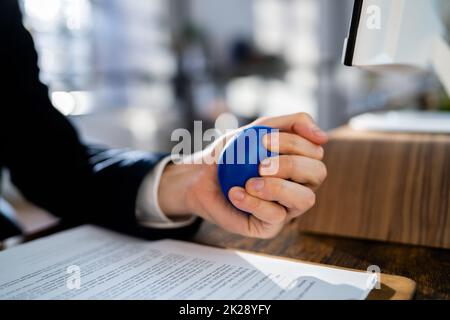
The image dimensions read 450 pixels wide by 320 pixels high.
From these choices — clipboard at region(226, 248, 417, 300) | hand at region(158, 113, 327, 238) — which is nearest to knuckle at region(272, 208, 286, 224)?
hand at region(158, 113, 327, 238)

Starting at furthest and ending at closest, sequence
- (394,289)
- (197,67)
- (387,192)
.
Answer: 1. (197,67)
2. (387,192)
3. (394,289)

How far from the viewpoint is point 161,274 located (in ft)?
1.40

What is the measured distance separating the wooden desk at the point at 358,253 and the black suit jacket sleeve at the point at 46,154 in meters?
0.09

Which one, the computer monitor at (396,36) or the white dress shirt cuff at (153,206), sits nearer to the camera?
the computer monitor at (396,36)

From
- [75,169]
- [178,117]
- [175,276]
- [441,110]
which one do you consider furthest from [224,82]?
[175,276]

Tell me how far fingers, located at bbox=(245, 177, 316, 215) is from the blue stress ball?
1 cm

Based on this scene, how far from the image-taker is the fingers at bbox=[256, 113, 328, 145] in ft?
1.62

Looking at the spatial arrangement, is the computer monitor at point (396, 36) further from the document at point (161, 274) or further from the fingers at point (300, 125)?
the document at point (161, 274)

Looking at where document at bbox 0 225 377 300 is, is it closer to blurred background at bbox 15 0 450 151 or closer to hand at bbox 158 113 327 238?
hand at bbox 158 113 327 238

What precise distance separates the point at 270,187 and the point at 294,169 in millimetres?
41

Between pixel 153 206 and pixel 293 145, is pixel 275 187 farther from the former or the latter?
pixel 153 206

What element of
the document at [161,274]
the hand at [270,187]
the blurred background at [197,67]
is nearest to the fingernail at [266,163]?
the hand at [270,187]

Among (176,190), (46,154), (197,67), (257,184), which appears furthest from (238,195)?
(197,67)

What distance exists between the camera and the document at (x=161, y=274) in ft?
1.23
